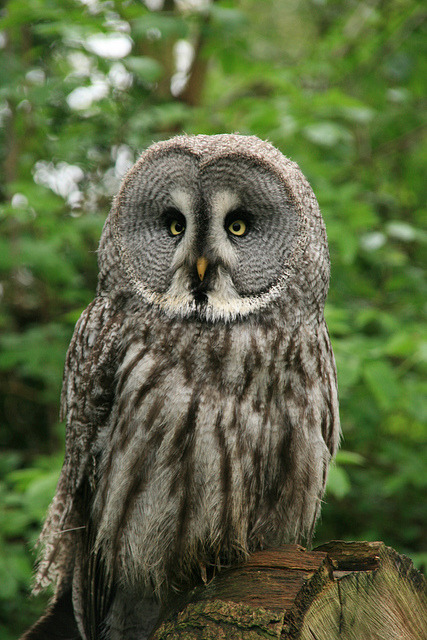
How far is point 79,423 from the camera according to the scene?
197 cm

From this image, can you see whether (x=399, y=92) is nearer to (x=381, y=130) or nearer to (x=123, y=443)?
(x=381, y=130)

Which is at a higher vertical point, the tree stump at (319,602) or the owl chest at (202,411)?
the owl chest at (202,411)

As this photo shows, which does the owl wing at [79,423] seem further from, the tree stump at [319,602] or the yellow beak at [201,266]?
the tree stump at [319,602]

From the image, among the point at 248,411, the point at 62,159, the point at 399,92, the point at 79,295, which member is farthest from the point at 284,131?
the point at 248,411

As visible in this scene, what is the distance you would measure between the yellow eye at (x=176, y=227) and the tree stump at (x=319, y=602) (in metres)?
0.93

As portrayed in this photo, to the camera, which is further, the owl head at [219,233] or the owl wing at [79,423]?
the owl wing at [79,423]

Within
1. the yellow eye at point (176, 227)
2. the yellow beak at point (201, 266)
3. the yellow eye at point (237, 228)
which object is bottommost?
the yellow beak at point (201, 266)

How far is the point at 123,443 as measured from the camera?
1.85m

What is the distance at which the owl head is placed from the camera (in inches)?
71.4

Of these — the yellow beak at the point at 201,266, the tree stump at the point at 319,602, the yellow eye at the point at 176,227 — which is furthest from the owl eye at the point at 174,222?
the tree stump at the point at 319,602

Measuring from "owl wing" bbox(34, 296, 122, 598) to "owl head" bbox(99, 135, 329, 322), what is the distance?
14 cm

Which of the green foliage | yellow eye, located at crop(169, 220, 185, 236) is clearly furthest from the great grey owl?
the green foliage

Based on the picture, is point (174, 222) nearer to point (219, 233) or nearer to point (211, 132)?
point (219, 233)

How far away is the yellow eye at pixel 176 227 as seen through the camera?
1861mm
